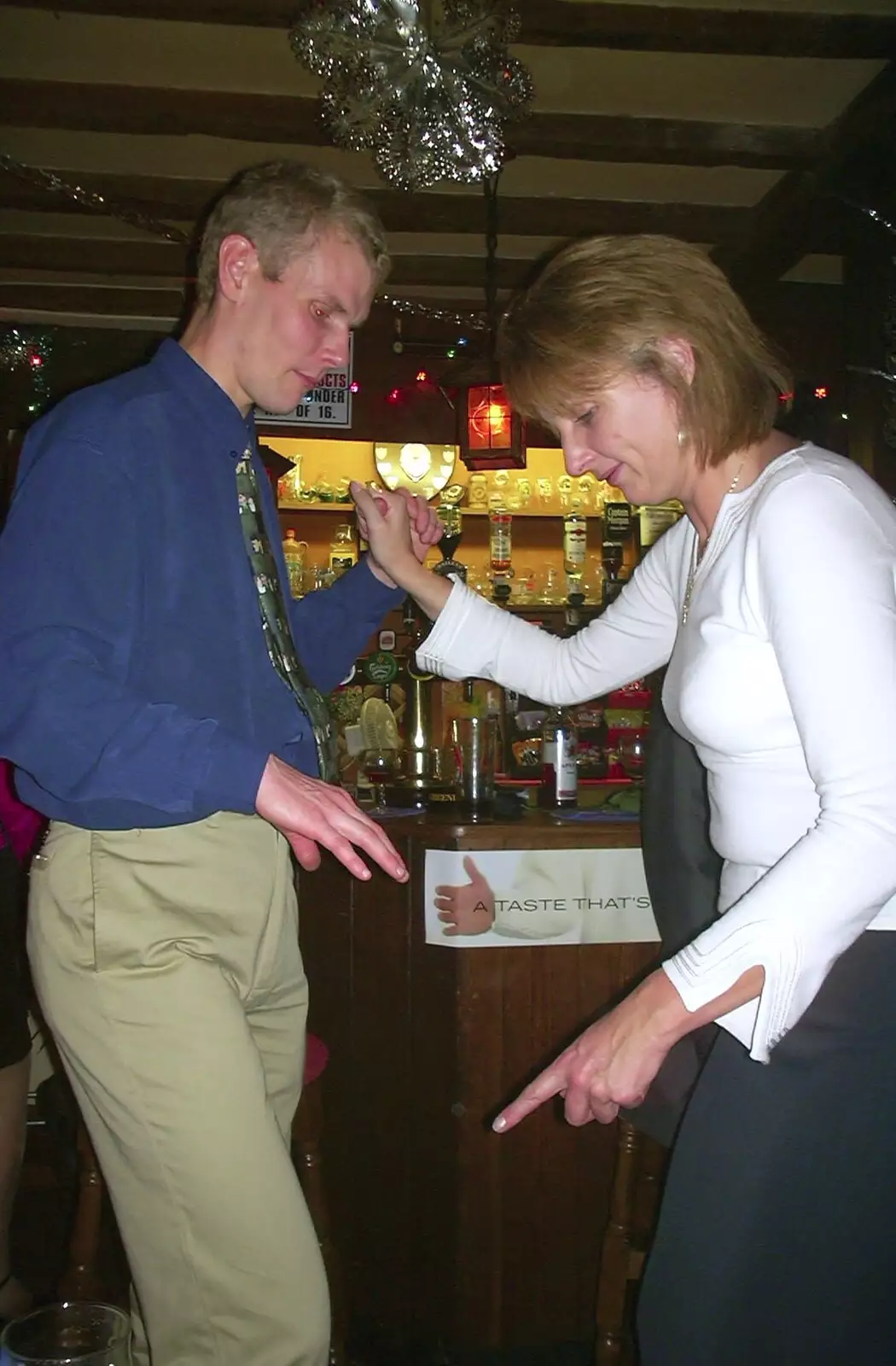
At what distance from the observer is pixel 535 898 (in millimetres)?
2146

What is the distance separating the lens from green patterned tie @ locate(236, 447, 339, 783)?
1281mm

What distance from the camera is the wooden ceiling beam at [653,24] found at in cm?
269

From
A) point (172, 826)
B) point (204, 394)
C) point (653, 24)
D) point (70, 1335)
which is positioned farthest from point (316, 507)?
point (70, 1335)

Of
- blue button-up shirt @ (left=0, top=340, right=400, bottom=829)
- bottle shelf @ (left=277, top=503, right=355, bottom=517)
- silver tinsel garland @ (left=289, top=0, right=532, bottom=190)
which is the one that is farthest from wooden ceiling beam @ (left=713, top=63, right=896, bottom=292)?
blue button-up shirt @ (left=0, top=340, right=400, bottom=829)

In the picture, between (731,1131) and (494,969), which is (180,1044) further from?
(494,969)

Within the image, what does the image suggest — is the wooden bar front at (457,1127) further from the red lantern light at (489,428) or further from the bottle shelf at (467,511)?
the bottle shelf at (467,511)

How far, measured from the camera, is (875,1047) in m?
1.00

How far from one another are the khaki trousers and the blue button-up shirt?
0.25 feet

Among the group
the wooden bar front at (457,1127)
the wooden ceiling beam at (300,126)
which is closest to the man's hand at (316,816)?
the wooden bar front at (457,1127)

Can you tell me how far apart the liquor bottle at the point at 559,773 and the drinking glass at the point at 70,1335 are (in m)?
1.76

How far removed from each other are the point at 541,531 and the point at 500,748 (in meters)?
2.32

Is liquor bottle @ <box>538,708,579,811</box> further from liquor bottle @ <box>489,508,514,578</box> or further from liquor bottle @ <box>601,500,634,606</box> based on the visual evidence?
liquor bottle @ <box>489,508,514,578</box>

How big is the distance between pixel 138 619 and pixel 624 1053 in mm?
653

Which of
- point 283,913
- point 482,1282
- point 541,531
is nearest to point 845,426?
point 541,531
